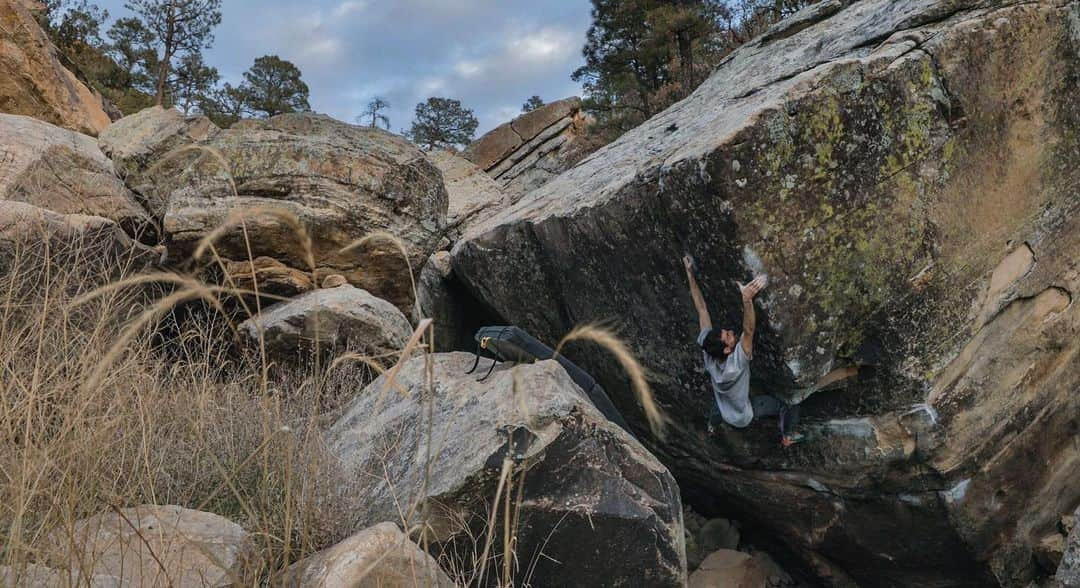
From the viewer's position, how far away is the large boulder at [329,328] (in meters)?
6.52

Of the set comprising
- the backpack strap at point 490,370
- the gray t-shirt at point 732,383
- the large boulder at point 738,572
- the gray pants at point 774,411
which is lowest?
the large boulder at point 738,572

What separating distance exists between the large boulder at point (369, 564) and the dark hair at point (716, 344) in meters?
2.23

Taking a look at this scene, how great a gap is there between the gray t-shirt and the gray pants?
0.27 feet

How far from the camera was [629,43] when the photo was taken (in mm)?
18578

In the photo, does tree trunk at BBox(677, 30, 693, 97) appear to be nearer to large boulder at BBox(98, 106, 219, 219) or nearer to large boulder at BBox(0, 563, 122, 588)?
large boulder at BBox(98, 106, 219, 219)

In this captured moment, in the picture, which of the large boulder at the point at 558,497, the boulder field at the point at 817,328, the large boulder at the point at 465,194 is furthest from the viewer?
the large boulder at the point at 465,194

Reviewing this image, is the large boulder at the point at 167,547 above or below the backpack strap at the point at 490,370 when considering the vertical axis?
above

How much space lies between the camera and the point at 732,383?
4.38 m

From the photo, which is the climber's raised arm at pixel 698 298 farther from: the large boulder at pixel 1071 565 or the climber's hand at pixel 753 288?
the large boulder at pixel 1071 565

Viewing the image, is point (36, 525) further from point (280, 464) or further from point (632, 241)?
point (632, 241)

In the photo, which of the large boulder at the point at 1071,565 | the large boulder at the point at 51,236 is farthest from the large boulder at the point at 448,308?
the large boulder at the point at 1071,565

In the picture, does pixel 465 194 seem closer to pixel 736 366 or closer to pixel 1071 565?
pixel 736 366

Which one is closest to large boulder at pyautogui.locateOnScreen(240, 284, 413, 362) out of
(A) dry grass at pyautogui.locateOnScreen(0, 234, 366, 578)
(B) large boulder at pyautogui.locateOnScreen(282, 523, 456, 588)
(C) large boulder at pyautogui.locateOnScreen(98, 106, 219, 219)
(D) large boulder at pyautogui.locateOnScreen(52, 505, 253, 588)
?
(A) dry grass at pyautogui.locateOnScreen(0, 234, 366, 578)

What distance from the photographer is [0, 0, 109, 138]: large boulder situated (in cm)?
1048
